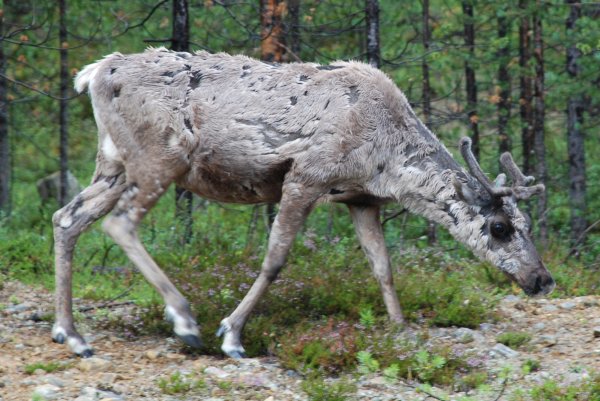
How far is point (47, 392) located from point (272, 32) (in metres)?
6.38

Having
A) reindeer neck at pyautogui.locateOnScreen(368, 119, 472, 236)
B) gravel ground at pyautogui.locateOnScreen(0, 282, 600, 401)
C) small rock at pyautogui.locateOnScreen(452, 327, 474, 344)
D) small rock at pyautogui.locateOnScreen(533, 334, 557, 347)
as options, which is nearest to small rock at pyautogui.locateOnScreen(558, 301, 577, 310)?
gravel ground at pyautogui.locateOnScreen(0, 282, 600, 401)

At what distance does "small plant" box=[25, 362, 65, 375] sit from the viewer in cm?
676

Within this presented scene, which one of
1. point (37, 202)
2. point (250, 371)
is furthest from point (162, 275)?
point (37, 202)

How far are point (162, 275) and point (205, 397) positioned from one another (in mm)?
1446

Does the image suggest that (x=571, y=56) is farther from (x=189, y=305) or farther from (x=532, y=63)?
(x=189, y=305)

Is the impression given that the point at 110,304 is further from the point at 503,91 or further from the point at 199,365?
the point at 503,91

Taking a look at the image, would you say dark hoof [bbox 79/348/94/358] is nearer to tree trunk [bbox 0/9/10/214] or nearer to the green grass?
the green grass

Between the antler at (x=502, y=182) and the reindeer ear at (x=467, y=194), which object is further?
the reindeer ear at (x=467, y=194)

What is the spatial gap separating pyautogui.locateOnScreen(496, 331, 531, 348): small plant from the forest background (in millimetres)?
417

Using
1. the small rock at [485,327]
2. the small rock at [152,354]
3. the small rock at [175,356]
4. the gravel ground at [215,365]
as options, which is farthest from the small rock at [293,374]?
the small rock at [485,327]

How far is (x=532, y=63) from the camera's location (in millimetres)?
13367

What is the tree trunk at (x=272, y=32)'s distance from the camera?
11.5 m

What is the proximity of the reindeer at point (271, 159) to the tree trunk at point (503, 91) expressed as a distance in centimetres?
664

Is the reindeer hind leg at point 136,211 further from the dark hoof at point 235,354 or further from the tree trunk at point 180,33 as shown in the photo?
the tree trunk at point 180,33
